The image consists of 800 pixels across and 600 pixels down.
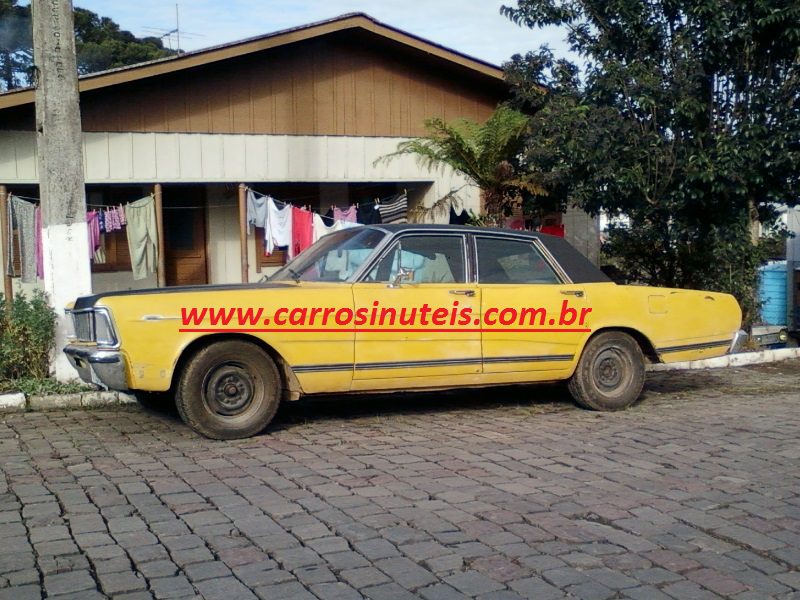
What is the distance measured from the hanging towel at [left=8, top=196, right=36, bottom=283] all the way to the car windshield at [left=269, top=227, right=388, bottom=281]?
4.59 metres

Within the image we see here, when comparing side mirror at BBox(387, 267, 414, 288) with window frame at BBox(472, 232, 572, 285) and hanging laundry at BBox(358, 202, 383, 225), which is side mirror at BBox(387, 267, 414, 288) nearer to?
window frame at BBox(472, 232, 572, 285)

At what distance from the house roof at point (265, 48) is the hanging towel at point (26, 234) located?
47.1 inches

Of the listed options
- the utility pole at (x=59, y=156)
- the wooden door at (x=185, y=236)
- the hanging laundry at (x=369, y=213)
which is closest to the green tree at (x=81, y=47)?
the wooden door at (x=185, y=236)

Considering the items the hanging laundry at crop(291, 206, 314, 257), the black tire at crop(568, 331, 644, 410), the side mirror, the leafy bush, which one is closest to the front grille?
the leafy bush

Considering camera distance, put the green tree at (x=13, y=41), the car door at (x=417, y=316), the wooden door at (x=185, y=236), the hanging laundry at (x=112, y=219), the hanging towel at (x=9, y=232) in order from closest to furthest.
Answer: the car door at (x=417, y=316) < the hanging towel at (x=9, y=232) < the hanging laundry at (x=112, y=219) < the wooden door at (x=185, y=236) < the green tree at (x=13, y=41)

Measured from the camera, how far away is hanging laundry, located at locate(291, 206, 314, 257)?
1248 cm

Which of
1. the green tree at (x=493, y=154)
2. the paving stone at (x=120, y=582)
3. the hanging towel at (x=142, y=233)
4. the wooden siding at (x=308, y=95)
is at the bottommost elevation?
the paving stone at (x=120, y=582)

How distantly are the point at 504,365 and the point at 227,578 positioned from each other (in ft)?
12.9

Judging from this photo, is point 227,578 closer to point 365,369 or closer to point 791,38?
point 365,369

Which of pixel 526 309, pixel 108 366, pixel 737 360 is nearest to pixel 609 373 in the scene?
pixel 526 309

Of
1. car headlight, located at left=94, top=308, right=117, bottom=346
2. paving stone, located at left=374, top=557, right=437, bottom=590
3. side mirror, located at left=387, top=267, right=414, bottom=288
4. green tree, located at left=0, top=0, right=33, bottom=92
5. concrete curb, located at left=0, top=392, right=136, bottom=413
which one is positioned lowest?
paving stone, located at left=374, top=557, right=437, bottom=590

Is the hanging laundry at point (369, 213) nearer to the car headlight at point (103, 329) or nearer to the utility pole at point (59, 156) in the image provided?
the utility pole at point (59, 156)

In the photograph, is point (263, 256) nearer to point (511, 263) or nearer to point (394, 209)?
point (394, 209)

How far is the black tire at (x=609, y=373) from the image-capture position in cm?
782
